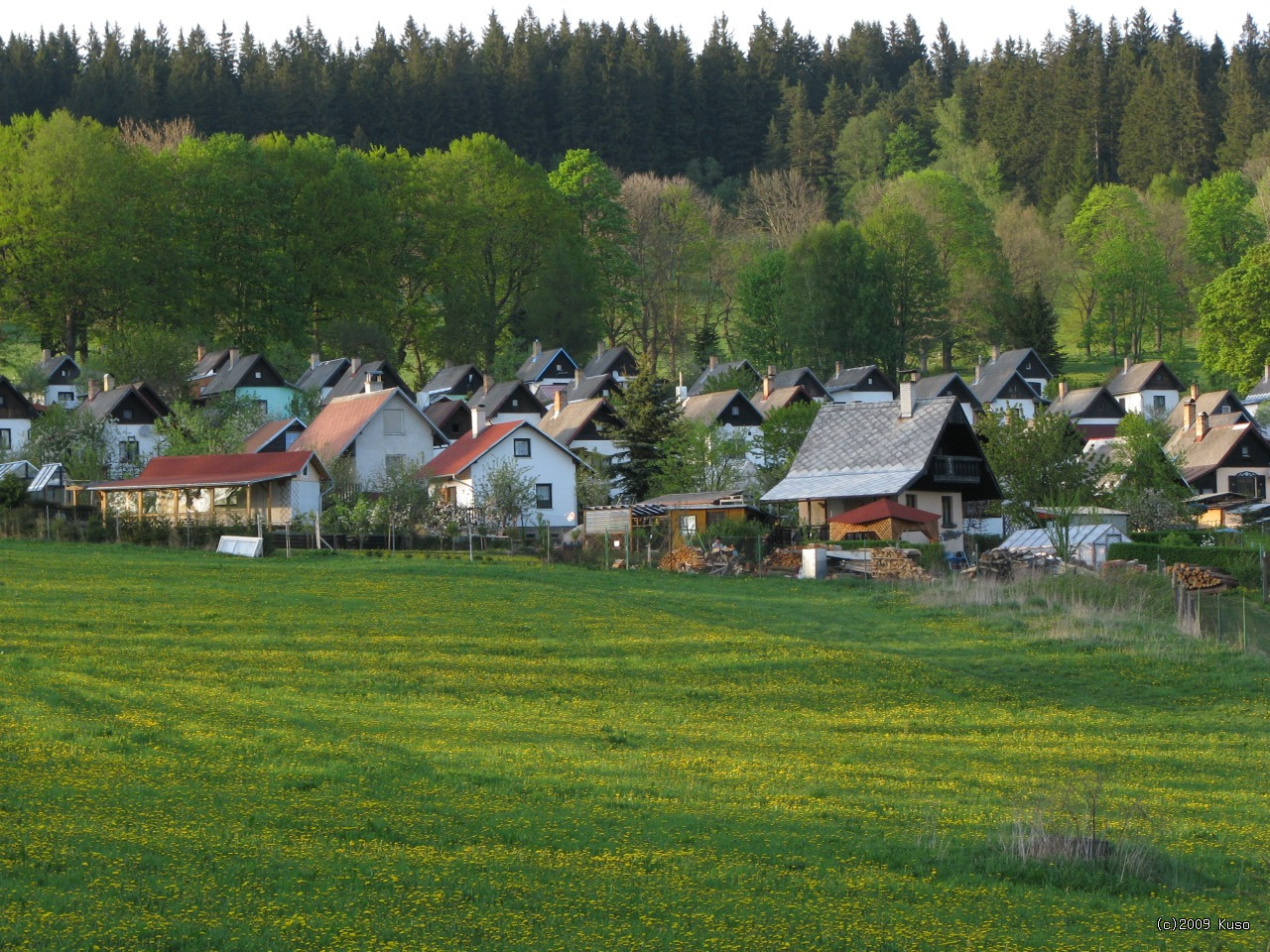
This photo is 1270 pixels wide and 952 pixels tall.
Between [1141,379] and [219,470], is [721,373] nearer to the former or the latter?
[1141,379]

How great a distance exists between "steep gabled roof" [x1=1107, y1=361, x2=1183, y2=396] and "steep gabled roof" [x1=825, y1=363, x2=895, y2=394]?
1702 cm

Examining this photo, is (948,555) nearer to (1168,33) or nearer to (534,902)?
(534,902)

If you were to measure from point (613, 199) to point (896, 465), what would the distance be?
267ft

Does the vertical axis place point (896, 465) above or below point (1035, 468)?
above

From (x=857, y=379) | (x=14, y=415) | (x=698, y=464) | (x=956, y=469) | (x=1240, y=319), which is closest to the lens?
(x=956, y=469)

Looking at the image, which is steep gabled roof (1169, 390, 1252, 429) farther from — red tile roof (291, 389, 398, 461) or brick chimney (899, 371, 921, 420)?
red tile roof (291, 389, 398, 461)

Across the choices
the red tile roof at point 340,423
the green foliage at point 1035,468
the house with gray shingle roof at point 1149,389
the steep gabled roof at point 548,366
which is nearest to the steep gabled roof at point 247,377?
the steep gabled roof at point 548,366

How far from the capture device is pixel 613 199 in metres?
136

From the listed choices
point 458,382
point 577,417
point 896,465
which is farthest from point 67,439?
point 896,465

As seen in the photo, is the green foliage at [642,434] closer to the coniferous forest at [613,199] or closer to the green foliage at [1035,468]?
the green foliage at [1035,468]

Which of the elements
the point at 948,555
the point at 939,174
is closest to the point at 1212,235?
the point at 939,174

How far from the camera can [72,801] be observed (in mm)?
14578

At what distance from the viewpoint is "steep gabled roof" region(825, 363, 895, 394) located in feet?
355

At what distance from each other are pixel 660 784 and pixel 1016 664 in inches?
589
